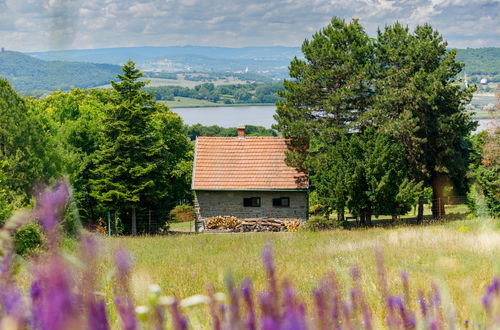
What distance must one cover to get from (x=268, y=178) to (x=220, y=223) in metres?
3.65

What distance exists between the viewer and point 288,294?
A: 5.60 ft

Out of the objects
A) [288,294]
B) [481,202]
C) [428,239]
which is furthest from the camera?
[428,239]

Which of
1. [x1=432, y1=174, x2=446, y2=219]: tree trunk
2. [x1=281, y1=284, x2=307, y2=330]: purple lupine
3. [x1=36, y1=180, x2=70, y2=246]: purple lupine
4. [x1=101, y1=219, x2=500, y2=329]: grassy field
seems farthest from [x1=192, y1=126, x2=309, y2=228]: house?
[x1=36, y1=180, x2=70, y2=246]: purple lupine

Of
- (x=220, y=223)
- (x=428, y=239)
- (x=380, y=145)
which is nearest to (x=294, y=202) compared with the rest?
(x=220, y=223)

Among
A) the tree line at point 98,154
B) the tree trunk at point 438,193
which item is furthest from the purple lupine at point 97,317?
the tree trunk at point 438,193

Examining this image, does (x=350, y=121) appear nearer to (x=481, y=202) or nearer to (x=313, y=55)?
(x=313, y=55)

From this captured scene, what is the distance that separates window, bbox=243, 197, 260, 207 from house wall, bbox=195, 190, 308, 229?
0.17m

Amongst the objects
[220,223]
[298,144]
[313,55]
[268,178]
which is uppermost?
[313,55]

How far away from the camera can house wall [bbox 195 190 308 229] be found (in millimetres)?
30953

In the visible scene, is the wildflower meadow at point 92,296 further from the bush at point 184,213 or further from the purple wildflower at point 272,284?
the bush at point 184,213

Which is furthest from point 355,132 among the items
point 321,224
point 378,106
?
point 321,224

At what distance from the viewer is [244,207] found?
31047 mm

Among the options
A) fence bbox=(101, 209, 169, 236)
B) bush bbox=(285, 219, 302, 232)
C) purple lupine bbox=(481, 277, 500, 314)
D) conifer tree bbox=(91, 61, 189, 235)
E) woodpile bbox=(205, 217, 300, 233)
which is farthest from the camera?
fence bbox=(101, 209, 169, 236)

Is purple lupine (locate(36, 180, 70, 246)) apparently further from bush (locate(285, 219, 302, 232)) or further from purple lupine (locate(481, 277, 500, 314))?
bush (locate(285, 219, 302, 232))
